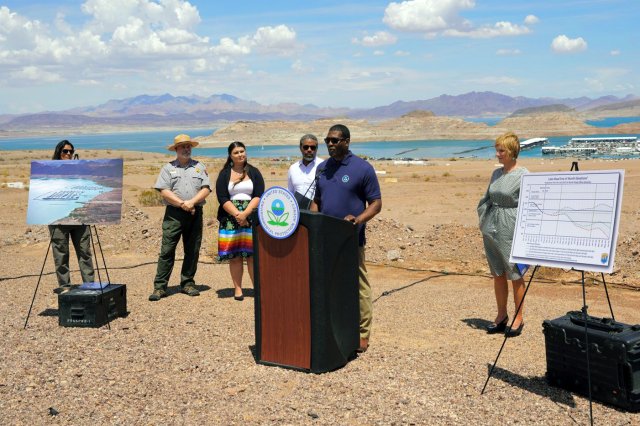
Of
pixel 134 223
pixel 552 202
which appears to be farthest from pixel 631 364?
pixel 134 223

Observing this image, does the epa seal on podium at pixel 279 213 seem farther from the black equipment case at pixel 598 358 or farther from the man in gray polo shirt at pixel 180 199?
the man in gray polo shirt at pixel 180 199

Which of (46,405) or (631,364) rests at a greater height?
(631,364)

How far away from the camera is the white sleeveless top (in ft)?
25.6

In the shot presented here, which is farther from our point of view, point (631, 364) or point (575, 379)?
point (575, 379)

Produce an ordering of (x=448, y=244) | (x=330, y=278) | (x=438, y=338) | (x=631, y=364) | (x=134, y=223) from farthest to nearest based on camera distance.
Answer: (x=134, y=223) → (x=448, y=244) → (x=438, y=338) → (x=330, y=278) → (x=631, y=364)

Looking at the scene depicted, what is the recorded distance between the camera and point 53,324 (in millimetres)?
7066

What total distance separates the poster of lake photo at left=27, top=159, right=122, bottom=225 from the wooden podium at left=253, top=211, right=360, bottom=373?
107 inches

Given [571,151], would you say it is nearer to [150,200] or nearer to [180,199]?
[150,200]

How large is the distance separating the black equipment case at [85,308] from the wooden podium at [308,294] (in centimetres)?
209

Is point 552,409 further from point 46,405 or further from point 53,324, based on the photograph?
point 53,324

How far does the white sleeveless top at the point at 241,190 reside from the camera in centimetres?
780

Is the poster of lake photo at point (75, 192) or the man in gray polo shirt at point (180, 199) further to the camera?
the man in gray polo shirt at point (180, 199)

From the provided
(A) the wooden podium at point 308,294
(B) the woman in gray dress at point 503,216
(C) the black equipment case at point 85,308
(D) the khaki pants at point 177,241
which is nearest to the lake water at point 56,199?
(D) the khaki pants at point 177,241

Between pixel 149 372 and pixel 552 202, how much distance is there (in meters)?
3.53
